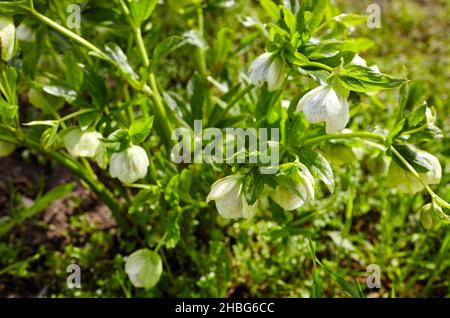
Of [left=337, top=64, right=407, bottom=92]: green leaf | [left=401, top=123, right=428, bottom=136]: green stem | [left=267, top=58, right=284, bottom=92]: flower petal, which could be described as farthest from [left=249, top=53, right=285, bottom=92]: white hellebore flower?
[left=401, top=123, right=428, bottom=136]: green stem

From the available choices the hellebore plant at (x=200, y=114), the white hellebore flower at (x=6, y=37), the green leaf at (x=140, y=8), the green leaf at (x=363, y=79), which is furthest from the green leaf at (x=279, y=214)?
the white hellebore flower at (x=6, y=37)

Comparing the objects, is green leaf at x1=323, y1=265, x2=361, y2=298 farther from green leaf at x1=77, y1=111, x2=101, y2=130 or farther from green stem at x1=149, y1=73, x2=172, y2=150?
green leaf at x1=77, y1=111, x2=101, y2=130

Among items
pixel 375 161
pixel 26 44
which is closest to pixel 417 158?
pixel 375 161

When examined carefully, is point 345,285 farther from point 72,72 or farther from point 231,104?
point 72,72

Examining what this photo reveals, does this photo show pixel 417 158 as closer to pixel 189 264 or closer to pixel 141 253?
pixel 141 253

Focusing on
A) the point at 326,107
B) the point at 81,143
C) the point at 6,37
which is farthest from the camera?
the point at 81,143

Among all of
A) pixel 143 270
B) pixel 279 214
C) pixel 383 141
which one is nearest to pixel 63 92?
pixel 143 270
